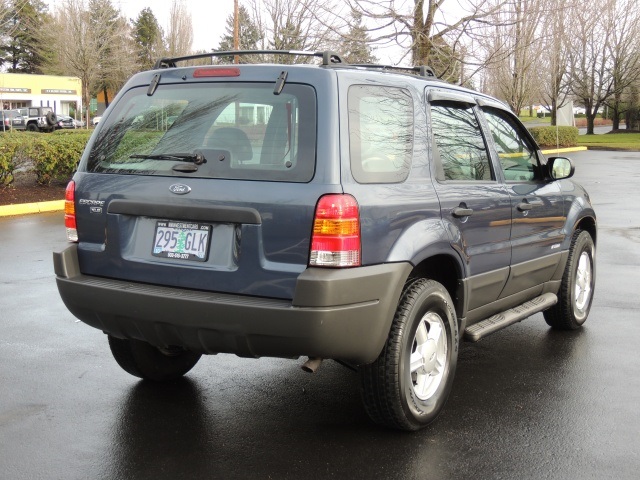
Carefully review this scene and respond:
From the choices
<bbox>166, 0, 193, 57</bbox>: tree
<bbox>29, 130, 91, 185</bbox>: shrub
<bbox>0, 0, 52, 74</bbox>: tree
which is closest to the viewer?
<bbox>29, 130, 91, 185</bbox>: shrub

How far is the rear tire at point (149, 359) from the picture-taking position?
4.80 m

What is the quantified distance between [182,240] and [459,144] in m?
1.85

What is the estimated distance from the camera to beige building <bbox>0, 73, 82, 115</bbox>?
222 ft

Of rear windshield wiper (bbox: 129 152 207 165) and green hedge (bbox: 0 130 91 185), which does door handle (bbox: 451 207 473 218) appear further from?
green hedge (bbox: 0 130 91 185)

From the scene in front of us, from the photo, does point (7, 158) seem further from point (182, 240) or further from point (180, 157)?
point (182, 240)

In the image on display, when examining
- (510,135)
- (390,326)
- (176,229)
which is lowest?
(390,326)

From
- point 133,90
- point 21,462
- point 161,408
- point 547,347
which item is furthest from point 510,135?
point 21,462

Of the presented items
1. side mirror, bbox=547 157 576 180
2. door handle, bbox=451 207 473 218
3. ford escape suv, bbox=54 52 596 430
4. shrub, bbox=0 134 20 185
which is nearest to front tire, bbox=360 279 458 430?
ford escape suv, bbox=54 52 596 430

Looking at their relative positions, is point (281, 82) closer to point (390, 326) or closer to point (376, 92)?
point (376, 92)

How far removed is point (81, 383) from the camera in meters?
4.99

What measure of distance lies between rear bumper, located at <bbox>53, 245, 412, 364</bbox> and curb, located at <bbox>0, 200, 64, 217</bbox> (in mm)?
10450

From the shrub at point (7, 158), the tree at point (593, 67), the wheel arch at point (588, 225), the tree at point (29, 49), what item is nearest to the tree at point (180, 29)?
the tree at point (29, 49)

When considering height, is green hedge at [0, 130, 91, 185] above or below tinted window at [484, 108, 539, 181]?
above

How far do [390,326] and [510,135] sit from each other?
7.48ft
